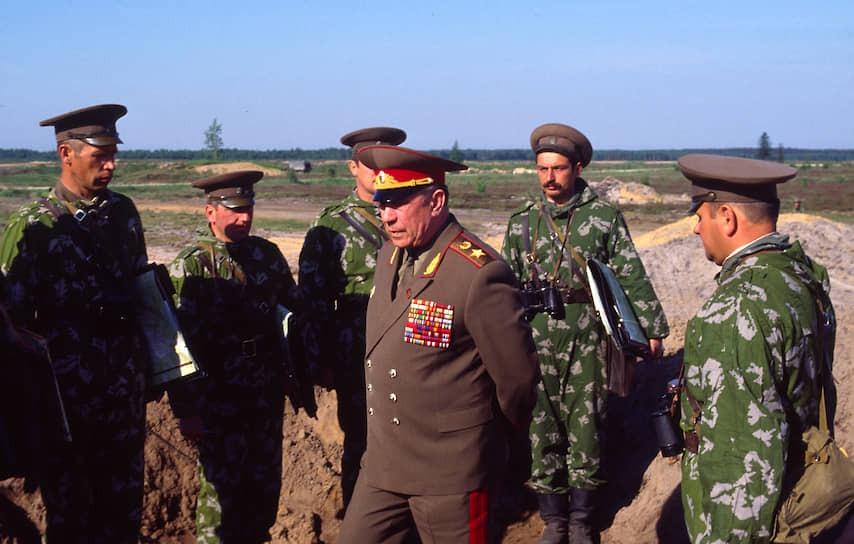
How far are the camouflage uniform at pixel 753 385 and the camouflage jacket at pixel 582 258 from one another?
2.11 metres

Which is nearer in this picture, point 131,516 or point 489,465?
point 489,465

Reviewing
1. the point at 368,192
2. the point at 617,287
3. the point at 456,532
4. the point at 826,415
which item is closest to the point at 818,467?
the point at 826,415

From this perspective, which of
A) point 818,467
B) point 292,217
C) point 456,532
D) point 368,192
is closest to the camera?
point 818,467

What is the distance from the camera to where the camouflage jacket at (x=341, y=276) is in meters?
4.67

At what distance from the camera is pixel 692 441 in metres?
2.79

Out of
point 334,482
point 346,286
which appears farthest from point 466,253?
point 334,482

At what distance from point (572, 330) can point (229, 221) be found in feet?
6.95

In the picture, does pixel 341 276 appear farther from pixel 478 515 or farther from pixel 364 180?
pixel 478 515

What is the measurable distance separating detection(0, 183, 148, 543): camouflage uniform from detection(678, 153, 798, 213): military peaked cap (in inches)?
105

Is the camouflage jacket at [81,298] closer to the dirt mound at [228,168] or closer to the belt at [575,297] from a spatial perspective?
the belt at [575,297]

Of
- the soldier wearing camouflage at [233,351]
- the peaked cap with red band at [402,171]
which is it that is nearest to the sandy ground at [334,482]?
the soldier wearing camouflage at [233,351]

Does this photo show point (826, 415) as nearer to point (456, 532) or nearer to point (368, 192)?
point (456, 532)

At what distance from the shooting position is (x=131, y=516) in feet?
12.6

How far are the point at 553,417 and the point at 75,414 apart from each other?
2.69m
